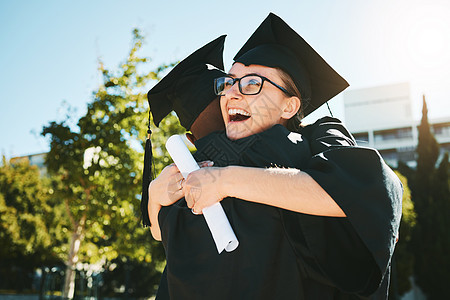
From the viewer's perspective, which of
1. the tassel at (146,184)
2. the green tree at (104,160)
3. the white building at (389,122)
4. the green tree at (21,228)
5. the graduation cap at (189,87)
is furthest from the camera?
the white building at (389,122)

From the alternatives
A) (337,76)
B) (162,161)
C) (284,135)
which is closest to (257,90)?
(284,135)

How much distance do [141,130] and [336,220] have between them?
30.6ft

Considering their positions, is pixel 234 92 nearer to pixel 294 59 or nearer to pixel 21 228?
pixel 294 59

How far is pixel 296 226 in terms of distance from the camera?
1542mm

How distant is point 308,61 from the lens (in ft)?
6.53

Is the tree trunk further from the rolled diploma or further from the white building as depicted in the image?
the white building

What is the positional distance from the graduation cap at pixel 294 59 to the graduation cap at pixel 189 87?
267 mm

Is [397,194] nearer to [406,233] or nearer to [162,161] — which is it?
[162,161]

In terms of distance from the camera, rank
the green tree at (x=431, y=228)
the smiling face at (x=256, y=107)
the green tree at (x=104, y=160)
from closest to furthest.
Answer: the smiling face at (x=256, y=107) < the green tree at (x=104, y=160) < the green tree at (x=431, y=228)

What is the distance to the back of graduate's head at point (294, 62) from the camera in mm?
1888

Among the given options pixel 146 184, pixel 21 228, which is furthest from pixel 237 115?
pixel 21 228

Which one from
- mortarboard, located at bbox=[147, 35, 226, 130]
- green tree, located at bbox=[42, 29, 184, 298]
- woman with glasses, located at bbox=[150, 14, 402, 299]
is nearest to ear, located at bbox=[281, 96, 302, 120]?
woman with glasses, located at bbox=[150, 14, 402, 299]

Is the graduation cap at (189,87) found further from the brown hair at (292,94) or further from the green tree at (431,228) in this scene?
the green tree at (431,228)

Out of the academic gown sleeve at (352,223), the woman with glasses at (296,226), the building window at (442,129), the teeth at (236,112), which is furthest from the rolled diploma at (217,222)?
the building window at (442,129)
